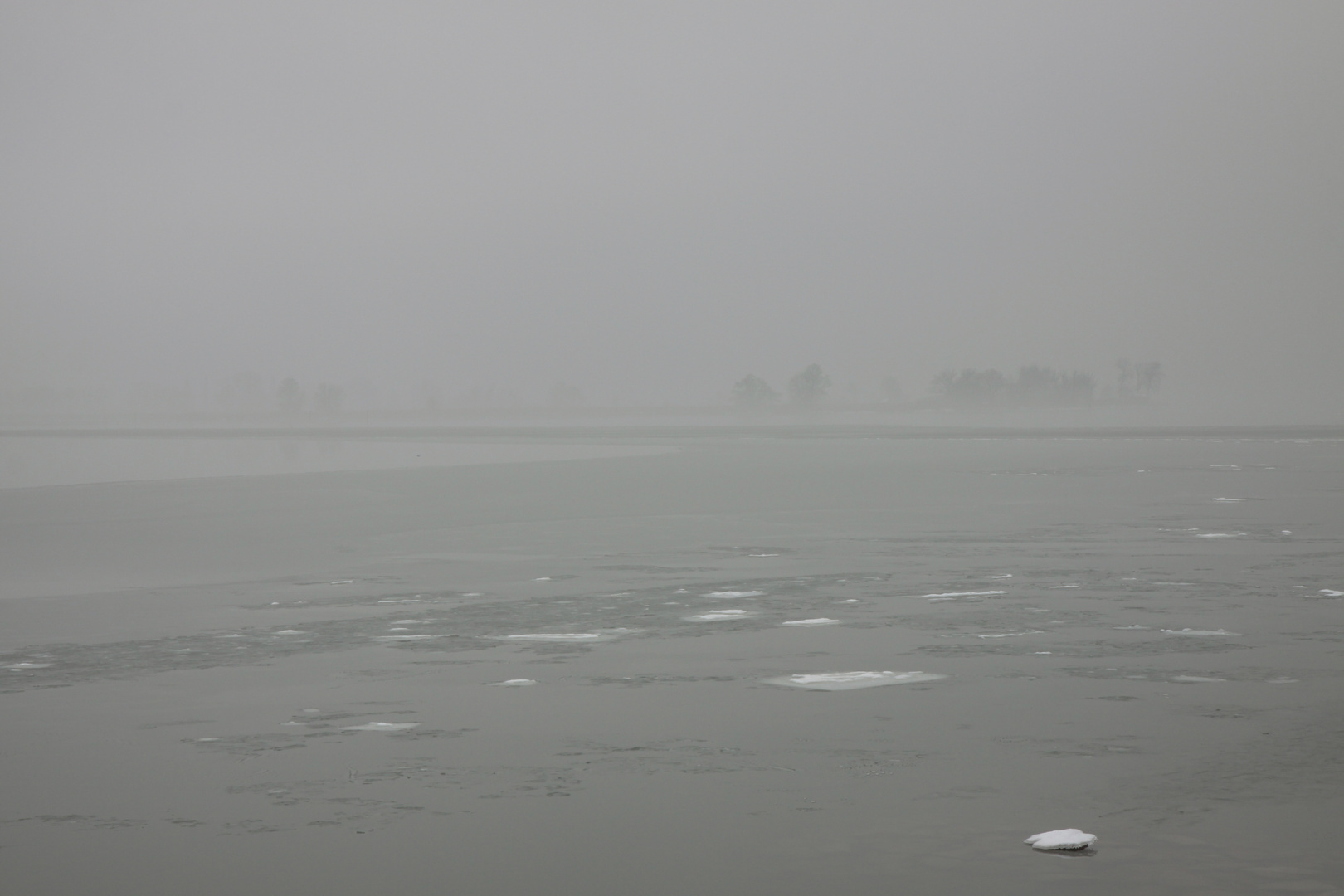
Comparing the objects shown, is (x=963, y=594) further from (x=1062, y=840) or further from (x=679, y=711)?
(x=1062, y=840)

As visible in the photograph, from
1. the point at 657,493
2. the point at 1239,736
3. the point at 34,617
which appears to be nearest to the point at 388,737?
the point at 1239,736

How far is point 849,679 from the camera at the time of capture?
36.1 ft

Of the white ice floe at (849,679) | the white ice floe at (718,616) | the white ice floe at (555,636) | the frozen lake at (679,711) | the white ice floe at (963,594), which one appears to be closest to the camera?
the frozen lake at (679,711)

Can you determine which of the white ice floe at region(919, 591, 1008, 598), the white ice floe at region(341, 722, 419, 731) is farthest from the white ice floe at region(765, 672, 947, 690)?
the white ice floe at region(919, 591, 1008, 598)

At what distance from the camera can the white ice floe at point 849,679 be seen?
10789 mm

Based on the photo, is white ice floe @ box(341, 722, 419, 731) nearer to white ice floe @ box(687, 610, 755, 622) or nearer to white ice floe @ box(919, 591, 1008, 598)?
white ice floe @ box(687, 610, 755, 622)

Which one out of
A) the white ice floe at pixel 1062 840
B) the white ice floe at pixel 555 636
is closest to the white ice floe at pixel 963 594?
the white ice floe at pixel 555 636

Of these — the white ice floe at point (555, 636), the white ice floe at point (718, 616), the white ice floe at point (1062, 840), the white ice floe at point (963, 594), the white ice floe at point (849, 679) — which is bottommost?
the white ice floe at point (963, 594)

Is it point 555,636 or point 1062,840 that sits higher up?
point 1062,840

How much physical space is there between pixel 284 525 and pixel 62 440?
82.9 metres

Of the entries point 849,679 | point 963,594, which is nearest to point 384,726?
point 849,679

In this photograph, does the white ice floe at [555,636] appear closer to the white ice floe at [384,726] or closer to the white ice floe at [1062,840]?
the white ice floe at [384,726]

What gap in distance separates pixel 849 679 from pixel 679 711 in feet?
5.69

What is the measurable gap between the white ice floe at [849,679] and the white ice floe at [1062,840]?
396 cm
